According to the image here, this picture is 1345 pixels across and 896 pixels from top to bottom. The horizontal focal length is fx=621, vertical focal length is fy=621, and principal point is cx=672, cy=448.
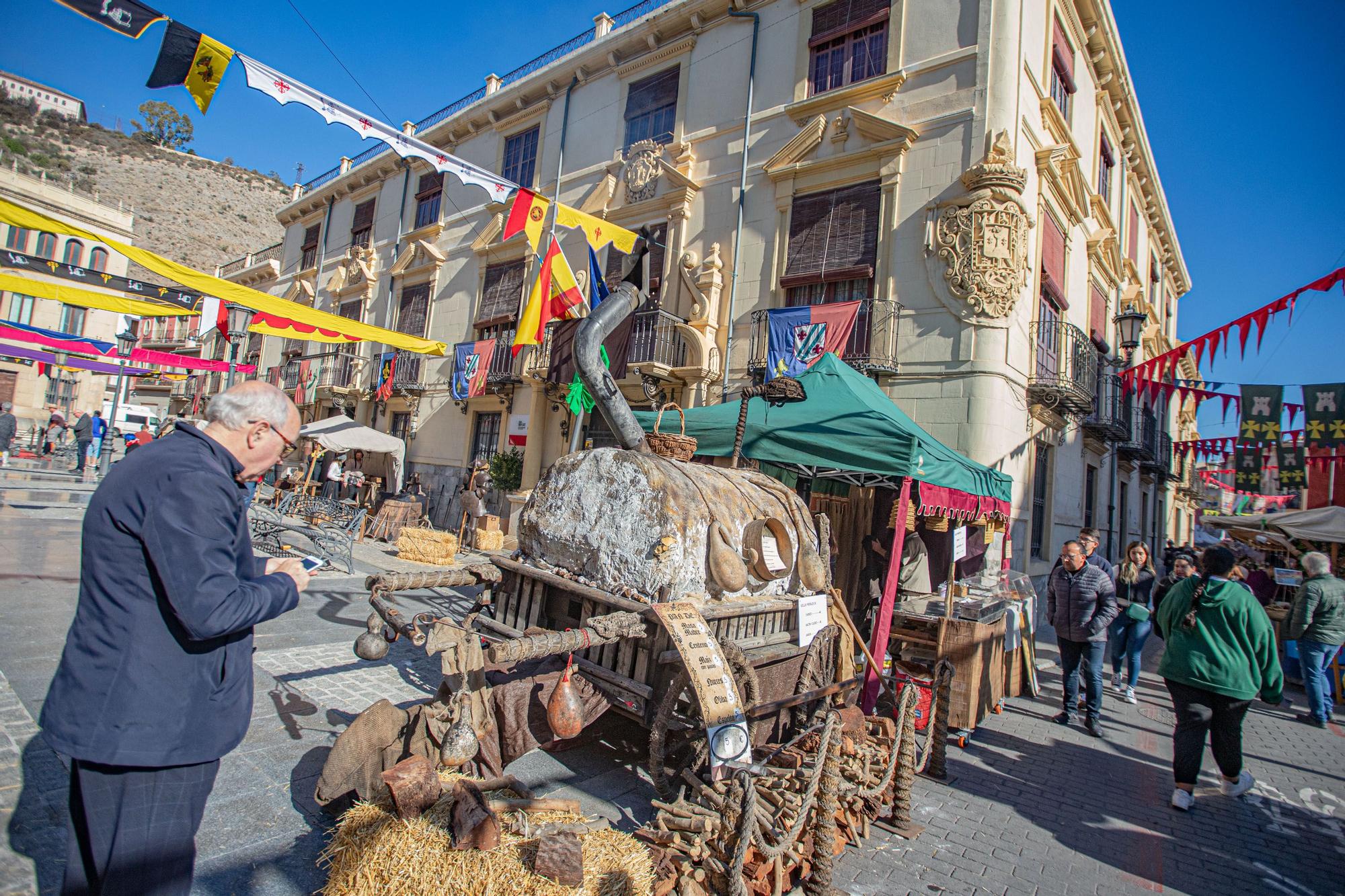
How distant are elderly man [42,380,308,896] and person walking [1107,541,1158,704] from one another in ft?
25.1

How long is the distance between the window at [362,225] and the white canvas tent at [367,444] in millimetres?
9254

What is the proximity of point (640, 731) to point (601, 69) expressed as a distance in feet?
54.0

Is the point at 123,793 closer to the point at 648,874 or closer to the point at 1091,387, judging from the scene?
the point at 648,874

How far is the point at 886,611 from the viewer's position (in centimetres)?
534

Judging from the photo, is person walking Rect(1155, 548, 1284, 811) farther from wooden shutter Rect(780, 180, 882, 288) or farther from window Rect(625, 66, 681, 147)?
window Rect(625, 66, 681, 147)

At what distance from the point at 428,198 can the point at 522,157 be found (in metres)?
4.72

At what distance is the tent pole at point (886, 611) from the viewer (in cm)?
519

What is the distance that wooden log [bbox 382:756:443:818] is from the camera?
104 inches

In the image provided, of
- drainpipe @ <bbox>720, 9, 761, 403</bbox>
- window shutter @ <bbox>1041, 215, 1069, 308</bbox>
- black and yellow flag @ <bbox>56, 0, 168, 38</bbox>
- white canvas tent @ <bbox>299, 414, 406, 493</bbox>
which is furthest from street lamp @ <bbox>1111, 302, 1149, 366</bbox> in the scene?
white canvas tent @ <bbox>299, 414, 406, 493</bbox>

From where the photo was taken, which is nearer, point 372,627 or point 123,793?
point 123,793

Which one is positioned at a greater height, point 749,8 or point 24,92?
point 24,92

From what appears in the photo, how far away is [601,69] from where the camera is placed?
52.6 ft

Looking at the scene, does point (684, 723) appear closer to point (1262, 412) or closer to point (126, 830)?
point (126, 830)

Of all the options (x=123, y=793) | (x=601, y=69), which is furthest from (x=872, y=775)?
(x=601, y=69)
